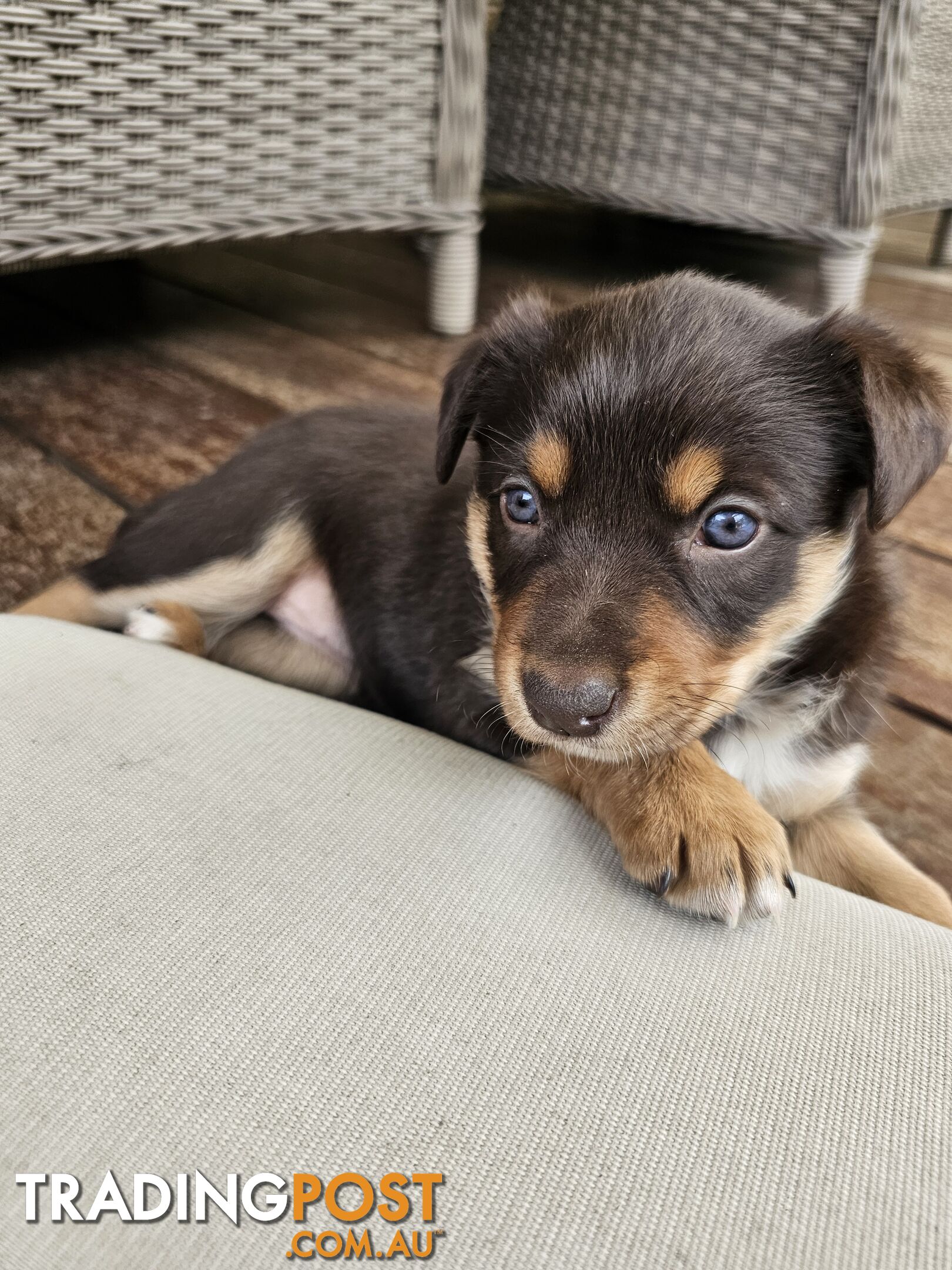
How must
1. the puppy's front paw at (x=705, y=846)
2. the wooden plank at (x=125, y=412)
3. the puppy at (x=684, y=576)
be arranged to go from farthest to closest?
the wooden plank at (x=125, y=412) < the puppy at (x=684, y=576) < the puppy's front paw at (x=705, y=846)

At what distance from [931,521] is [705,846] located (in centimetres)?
174

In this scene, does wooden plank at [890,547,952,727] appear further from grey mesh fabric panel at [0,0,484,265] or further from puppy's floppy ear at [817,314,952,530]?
grey mesh fabric panel at [0,0,484,265]

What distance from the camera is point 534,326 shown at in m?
1.61

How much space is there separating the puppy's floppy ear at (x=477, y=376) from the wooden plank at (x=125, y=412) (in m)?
1.29

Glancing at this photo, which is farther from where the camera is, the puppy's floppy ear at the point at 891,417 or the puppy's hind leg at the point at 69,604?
the puppy's hind leg at the point at 69,604

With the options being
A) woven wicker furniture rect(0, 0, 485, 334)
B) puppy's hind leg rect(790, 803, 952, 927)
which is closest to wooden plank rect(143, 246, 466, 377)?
woven wicker furniture rect(0, 0, 485, 334)

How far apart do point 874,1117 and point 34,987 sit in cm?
75

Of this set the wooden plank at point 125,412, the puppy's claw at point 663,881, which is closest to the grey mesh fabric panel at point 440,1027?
the puppy's claw at point 663,881

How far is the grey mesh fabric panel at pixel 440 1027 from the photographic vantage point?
29.4 inches

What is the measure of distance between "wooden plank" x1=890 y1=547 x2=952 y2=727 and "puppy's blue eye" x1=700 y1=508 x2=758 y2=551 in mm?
563

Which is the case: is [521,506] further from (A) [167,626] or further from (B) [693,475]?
(A) [167,626]

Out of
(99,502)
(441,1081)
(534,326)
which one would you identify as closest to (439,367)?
(99,502)

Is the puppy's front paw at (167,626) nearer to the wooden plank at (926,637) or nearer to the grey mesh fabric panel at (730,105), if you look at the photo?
the wooden plank at (926,637)

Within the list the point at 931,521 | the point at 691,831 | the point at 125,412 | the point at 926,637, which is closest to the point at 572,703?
the point at 691,831
